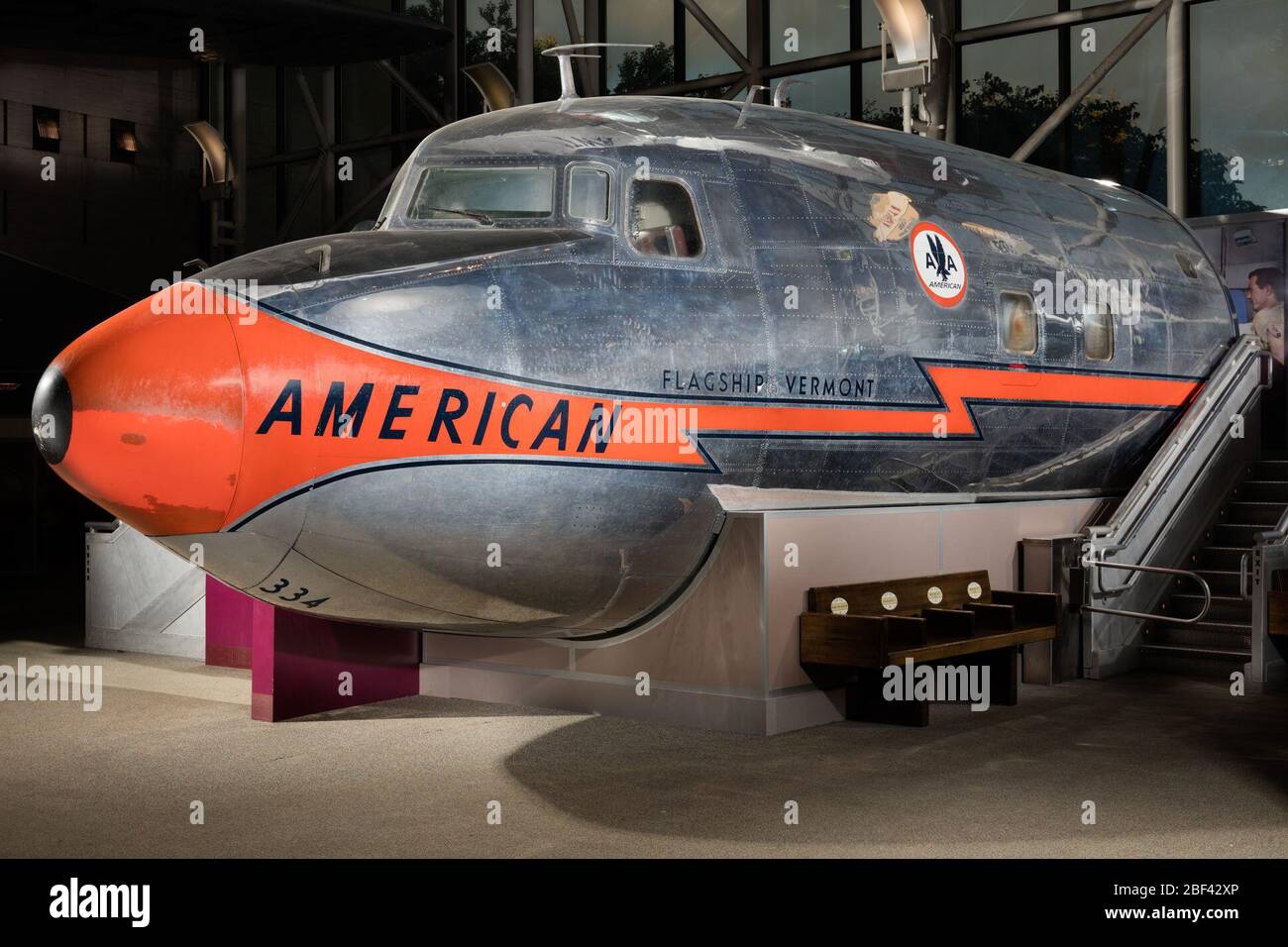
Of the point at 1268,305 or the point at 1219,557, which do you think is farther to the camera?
the point at 1268,305

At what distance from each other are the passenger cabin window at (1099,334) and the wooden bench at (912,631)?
77.5 inches

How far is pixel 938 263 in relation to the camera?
905 cm

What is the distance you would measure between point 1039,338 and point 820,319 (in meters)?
2.52

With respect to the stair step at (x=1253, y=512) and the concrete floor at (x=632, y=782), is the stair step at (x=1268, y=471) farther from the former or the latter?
the concrete floor at (x=632, y=782)

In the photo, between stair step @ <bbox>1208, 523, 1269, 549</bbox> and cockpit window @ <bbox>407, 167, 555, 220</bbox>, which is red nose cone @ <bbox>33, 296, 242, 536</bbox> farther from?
stair step @ <bbox>1208, 523, 1269, 549</bbox>

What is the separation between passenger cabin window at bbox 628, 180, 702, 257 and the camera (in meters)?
7.65

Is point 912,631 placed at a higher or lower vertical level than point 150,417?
lower

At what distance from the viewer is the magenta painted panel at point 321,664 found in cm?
920

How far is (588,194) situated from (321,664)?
391 centimetres

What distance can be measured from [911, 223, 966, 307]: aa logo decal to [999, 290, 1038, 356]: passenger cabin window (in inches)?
20.9

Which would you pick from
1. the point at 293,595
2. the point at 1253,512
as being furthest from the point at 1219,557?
the point at 293,595

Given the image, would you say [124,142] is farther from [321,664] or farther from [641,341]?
[641,341]

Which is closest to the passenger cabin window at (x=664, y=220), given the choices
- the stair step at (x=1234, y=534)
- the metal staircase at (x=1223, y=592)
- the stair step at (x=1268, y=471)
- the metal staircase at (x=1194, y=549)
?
the metal staircase at (x=1194, y=549)

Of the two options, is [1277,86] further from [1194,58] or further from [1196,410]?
[1196,410]
